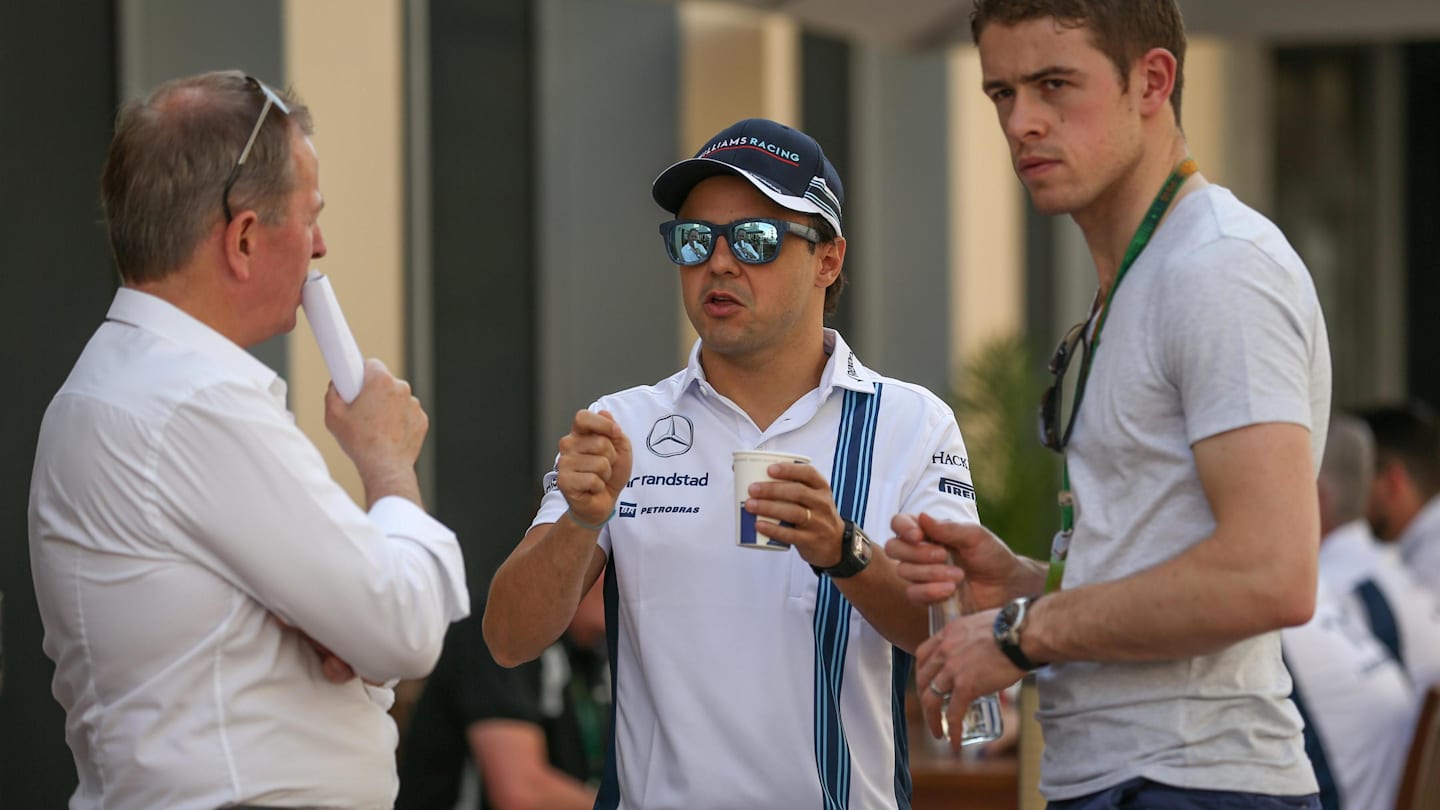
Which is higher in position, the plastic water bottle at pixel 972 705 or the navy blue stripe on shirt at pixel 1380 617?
the plastic water bottle at pixel 972 705

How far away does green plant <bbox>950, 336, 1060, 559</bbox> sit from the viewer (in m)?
8.27

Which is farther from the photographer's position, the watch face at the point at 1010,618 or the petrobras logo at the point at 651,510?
the petrobras logo at the point at 651,510

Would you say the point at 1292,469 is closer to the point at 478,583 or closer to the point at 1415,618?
the point at 1415,618

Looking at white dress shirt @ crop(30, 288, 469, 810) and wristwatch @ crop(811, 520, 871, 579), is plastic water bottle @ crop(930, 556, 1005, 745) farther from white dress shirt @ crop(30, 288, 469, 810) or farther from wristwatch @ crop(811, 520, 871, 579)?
white dress shirt @ crop(30, 288, 469, 810)

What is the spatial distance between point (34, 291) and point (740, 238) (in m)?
2.23

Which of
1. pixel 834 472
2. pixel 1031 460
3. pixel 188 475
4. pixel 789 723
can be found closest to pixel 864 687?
pixel 789 723

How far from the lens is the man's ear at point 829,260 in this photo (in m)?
2.99

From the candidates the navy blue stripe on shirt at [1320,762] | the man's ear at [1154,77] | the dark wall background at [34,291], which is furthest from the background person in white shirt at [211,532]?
the navy blue stripe on shirt at [1320,762]

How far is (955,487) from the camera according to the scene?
2855 millimetres

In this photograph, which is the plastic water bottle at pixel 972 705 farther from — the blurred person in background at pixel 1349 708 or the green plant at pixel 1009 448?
the green plant at pixel 1009 448

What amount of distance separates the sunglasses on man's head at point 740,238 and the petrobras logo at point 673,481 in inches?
13.6

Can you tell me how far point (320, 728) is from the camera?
244 centimetres

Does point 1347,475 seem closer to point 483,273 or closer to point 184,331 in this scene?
point 483,273

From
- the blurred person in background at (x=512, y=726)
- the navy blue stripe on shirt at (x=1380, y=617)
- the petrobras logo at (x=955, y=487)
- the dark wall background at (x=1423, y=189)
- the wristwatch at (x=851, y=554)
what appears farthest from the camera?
the dark wall background at (x=1423, y=189)
